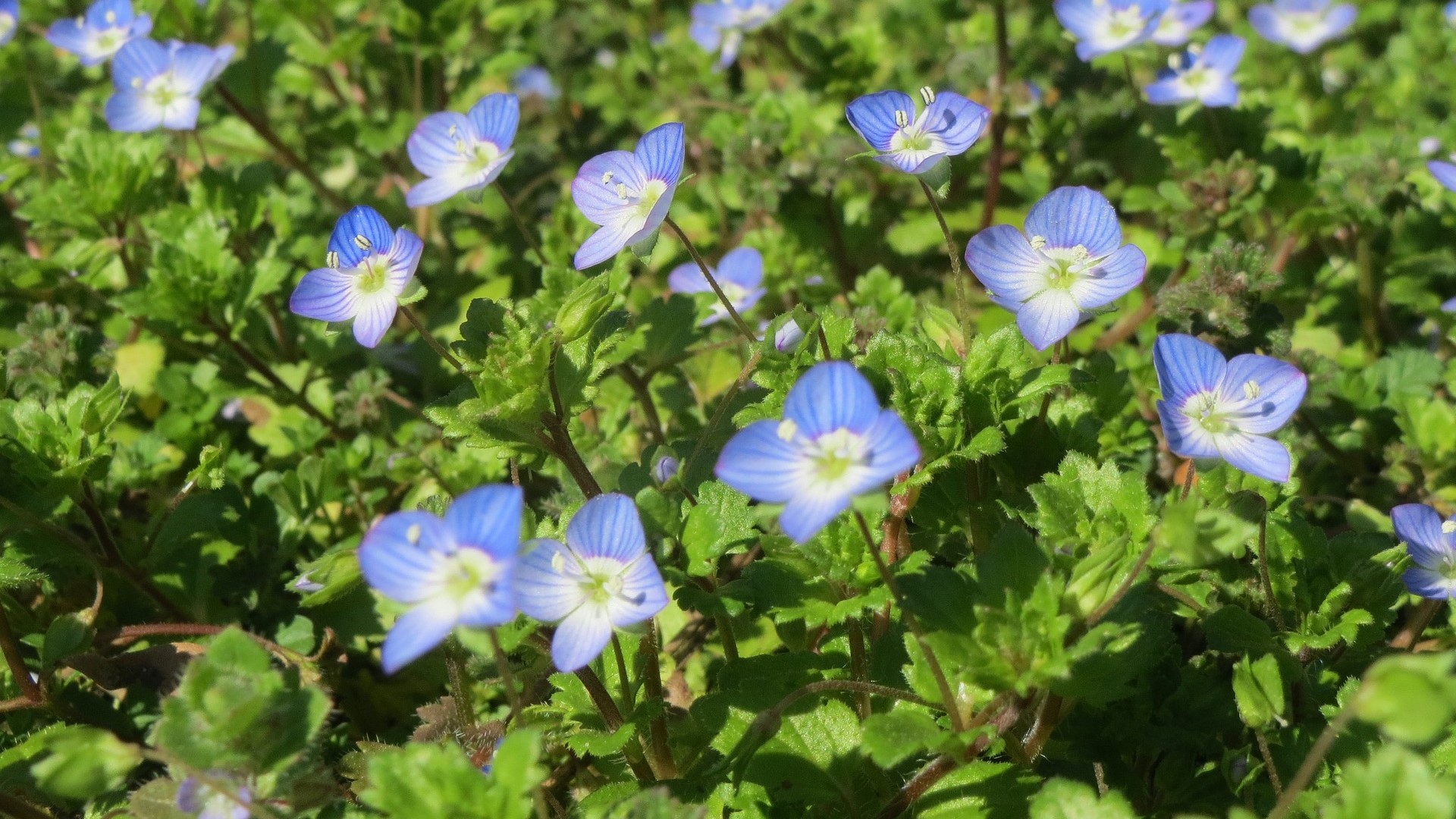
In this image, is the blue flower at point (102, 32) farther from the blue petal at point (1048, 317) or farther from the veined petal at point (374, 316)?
the blue petal at point (1048, 317)

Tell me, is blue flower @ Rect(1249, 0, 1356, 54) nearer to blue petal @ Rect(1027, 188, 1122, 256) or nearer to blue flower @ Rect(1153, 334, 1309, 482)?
blue petal @ Rect(1027, 188, 1122, 256)

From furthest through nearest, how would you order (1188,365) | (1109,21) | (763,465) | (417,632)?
(1109,21) → (1188,365) → (763,465) → (417,632)

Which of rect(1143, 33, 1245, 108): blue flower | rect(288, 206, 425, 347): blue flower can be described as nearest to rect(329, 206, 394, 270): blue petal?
rect(288, 206, 425, 347): blue flower

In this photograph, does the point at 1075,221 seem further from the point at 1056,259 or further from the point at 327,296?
the point at 327,296

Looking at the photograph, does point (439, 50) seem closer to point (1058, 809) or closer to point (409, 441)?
point (409, 441)

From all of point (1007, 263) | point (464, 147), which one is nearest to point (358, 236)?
point (464, 147)

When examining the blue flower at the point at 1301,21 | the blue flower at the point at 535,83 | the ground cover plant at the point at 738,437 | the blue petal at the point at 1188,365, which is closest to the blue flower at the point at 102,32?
the ground cover plant at the point at 738,437
